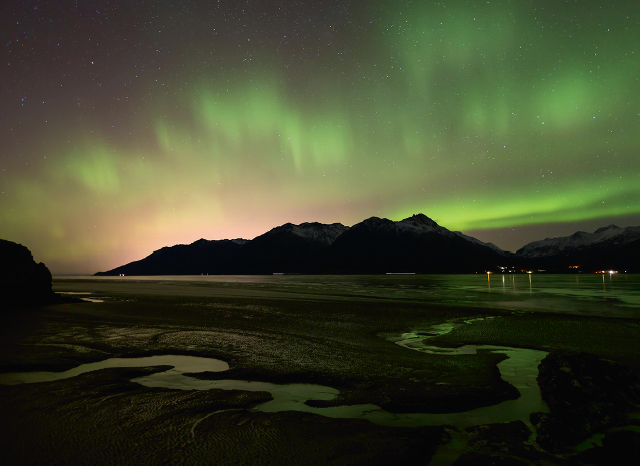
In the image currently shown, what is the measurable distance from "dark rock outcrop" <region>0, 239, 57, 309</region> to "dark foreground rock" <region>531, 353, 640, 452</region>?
95.1 ft

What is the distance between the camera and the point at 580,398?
588 cm

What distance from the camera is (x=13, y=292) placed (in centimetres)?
2383

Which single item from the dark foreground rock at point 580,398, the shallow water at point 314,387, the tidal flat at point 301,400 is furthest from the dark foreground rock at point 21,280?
the dark foreground rock at point 580,398

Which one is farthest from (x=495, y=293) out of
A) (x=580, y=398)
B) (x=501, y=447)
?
(x=501, y=447)

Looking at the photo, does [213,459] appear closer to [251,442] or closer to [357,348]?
[251,442]

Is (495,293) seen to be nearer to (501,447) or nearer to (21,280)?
(501,447)

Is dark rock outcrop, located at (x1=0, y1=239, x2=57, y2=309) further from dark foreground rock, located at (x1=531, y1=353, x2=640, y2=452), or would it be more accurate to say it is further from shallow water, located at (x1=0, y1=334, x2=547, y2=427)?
dark foreground rock, located at (x1=531, y1=353, x2=640, y2=452)

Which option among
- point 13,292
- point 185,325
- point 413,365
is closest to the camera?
point 413,365

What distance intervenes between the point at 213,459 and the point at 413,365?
18.9ft

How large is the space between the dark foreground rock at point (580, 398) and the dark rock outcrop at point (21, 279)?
29000mm

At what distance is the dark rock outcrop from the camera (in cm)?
2361

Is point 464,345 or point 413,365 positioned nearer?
point 413,365

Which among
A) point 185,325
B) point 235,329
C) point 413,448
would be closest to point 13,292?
point 185,325

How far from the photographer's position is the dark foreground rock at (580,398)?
4926 millimetres
